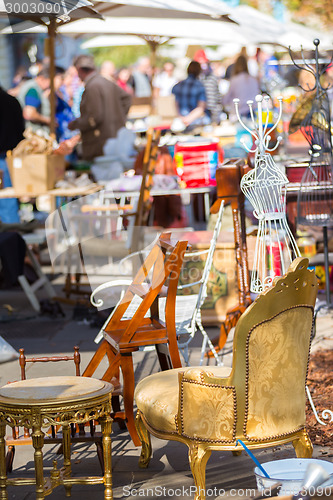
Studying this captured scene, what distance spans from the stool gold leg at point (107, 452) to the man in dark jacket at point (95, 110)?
848cm

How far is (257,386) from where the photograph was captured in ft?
12.4

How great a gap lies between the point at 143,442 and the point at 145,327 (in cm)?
72

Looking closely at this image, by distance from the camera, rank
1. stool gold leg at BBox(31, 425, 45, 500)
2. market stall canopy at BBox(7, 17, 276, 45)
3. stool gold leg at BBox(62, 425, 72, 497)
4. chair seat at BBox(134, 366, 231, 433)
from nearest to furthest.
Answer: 1. stool gold leg at BBox(31, 425, 45, 500)
2. chair seat at BBox(134, 366, 231, 433)
3. stool gold leg at BBox(62, 425, 72, 497)
4. market stall canopy at BBox(7, 17, 276, 45)

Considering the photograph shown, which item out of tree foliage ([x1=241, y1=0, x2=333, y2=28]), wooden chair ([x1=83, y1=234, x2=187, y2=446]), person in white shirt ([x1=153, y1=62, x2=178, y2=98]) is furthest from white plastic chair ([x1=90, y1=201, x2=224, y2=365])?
tree foliage ([x1=241, y1=0, x2=333, y2=28])

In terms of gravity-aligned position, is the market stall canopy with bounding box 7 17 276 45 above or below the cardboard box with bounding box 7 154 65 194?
above

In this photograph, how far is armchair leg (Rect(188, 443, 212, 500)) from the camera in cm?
380

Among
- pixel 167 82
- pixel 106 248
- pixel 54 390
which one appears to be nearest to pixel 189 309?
pixel 106 248

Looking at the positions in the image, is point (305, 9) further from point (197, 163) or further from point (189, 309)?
point (189, 309)

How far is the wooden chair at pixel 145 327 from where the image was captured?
464 cm

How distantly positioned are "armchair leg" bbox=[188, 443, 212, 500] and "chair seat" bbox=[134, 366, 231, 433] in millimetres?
157

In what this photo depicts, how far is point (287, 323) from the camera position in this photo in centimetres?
382

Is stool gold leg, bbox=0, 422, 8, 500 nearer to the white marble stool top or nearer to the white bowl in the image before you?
the white marble stool top

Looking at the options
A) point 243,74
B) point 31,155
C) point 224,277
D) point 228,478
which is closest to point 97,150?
point 31,155

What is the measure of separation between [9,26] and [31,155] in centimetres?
255
